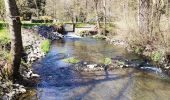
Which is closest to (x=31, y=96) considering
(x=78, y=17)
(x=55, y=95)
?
(x=55, y=95)

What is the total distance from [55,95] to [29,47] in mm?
12431

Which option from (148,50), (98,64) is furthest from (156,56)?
(98,64)

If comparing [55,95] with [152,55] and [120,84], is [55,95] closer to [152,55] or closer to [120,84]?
[120,84]

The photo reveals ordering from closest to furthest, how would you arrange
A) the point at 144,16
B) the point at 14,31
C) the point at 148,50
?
the point at 14,31
the point at 148,50
the point at 144,16

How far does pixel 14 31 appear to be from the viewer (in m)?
15.5

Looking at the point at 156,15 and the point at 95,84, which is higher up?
the point at 156,15

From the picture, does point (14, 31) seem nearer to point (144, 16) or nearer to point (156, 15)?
point (156, 15)

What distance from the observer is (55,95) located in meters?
15.9

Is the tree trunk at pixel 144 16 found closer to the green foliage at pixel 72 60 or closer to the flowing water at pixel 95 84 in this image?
the flowing water at pixel 95 84

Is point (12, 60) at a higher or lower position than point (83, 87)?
higher

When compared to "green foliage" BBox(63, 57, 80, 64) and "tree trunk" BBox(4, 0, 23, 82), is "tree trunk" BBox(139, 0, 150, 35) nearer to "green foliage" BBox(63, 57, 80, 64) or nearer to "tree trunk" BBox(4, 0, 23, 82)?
"green foliage" BBox(63, 57, 80, 64)

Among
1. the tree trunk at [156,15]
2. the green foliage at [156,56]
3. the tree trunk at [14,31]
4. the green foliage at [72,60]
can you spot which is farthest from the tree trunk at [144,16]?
the tree trunk at [14,31]

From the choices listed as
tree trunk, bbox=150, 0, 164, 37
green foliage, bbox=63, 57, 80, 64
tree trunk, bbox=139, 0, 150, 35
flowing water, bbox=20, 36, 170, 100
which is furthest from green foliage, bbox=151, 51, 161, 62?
green foliage, bbox=63, 57, 80, 64

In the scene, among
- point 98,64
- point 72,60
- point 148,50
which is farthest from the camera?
point 148,50
